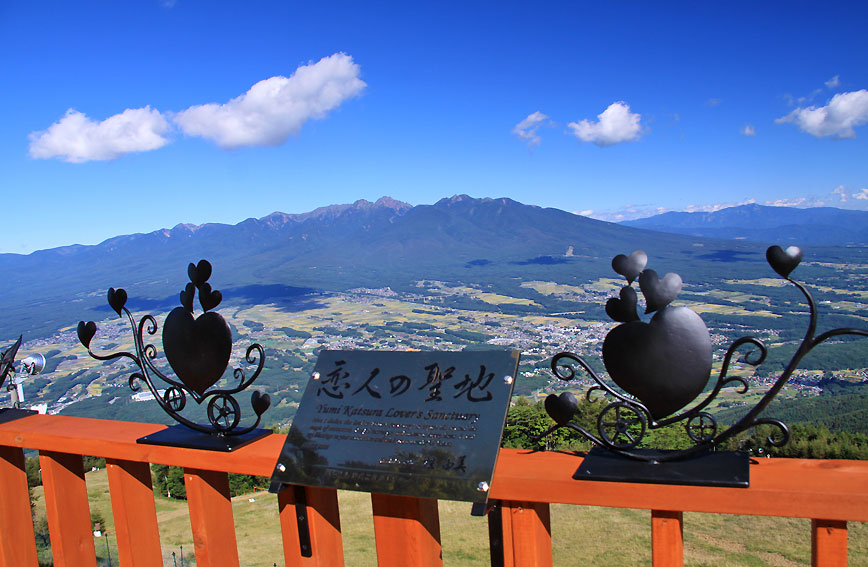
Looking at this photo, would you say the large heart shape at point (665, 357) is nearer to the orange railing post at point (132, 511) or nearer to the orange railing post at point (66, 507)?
the orange railing post at point (132, 511)

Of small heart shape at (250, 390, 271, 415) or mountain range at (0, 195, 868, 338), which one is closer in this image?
small heart shape at (250, 390, 271, 415)

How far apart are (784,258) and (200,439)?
5.04 feet

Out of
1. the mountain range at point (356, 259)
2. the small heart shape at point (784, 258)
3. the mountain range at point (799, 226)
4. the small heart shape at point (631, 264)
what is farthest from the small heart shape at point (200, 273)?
the mountain range at point (799, 226)

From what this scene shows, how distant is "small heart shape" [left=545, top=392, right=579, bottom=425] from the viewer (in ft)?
4.37

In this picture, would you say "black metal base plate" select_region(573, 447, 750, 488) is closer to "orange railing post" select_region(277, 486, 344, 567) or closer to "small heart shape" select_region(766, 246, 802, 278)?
"small heart shape" select_region(766, 246, 802, 278)

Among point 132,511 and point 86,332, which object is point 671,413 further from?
point 86,332

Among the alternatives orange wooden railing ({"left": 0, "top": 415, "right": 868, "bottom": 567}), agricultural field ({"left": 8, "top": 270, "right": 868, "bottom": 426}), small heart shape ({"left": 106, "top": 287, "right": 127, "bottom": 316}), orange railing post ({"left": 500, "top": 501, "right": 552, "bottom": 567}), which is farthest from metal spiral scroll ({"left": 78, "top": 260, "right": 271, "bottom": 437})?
agricultural field ({"left": 8, "top": 270, "right": 868, "bottom": 426})

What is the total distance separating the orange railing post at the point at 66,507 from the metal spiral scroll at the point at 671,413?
5.17 ft

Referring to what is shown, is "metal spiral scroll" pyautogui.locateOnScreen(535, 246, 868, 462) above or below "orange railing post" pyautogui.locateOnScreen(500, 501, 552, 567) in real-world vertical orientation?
above

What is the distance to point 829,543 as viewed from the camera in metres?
1.07

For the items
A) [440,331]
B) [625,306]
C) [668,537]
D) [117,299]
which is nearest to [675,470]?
[668,537]

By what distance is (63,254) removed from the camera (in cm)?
17862

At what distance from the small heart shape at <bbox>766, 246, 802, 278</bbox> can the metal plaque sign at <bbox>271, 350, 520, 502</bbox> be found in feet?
1.83

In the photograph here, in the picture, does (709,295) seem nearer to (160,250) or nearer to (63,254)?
(160,250)
